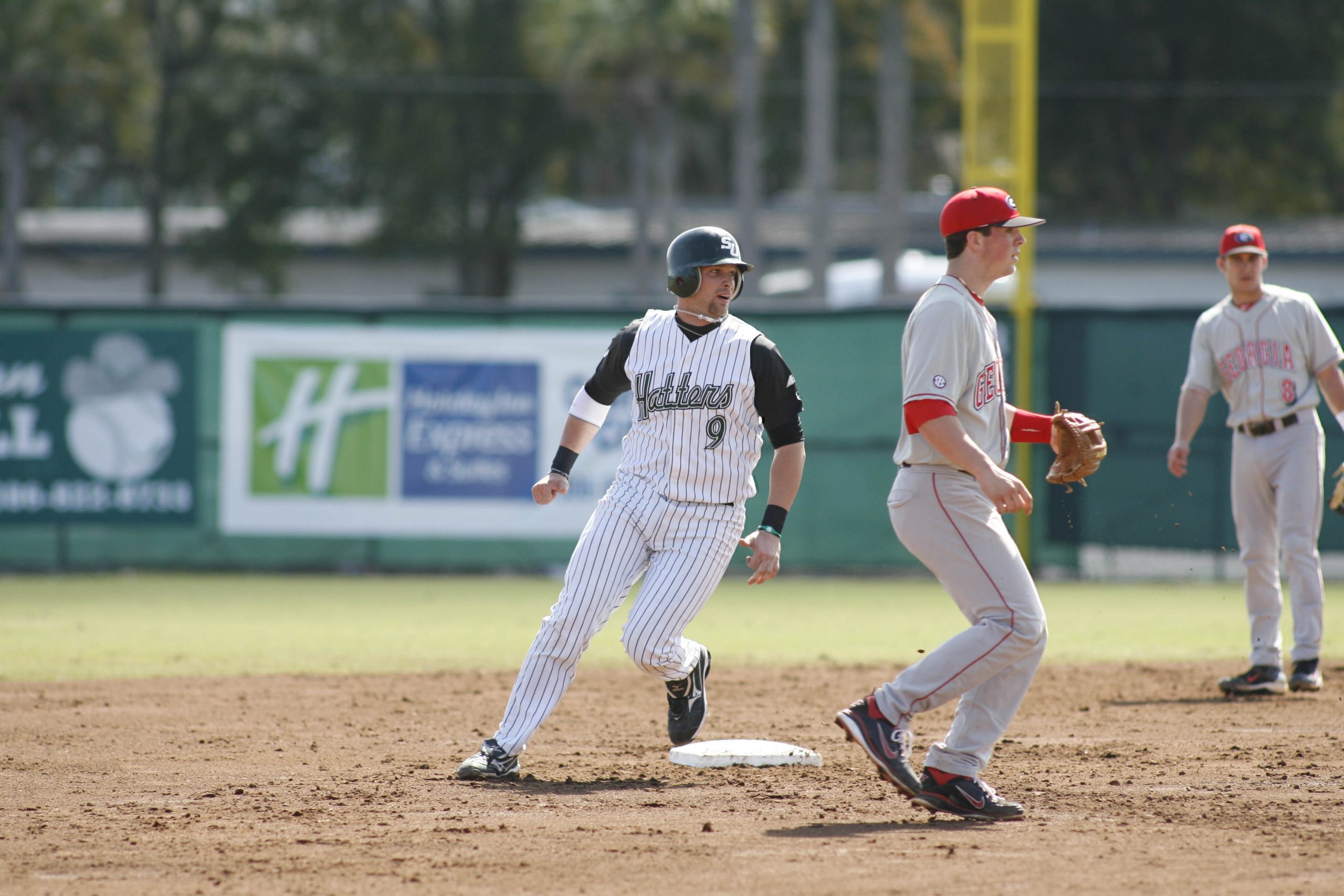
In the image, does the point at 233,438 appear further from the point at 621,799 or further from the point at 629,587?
the point at 621,799

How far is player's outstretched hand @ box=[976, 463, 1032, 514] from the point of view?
4398 mm

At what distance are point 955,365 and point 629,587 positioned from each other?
153 cm

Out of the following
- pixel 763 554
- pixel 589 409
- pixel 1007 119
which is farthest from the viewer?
pixel 1007 119

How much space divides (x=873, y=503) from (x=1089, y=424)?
7.85m

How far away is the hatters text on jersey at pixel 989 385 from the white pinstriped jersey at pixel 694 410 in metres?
0.94

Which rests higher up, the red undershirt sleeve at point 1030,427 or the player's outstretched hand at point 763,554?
the red undershirt sleeve at point 1030,427

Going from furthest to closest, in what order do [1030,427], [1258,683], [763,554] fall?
[1258,683] < [763,554] < [1030,427]

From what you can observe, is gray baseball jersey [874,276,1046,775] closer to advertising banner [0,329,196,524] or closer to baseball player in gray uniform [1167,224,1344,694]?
baseball player in gray uniform [1167,224,1344,694]

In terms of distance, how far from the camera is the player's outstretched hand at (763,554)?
5.25 meters

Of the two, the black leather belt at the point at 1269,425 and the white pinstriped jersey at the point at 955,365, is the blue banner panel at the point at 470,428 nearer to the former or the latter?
the black leather belt at the point at 1269,425

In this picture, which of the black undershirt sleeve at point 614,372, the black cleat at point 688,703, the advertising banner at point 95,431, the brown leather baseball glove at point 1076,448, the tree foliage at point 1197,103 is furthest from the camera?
the tree foliage at point 1197,103

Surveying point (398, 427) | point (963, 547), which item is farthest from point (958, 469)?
point (398, 427)

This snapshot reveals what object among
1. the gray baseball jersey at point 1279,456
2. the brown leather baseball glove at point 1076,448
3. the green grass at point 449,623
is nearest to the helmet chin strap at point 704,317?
the brown leather baseball glove at point 1076,448

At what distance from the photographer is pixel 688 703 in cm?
576
